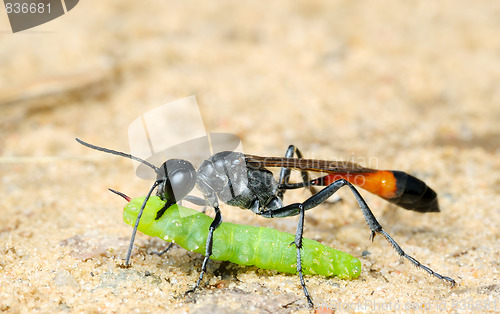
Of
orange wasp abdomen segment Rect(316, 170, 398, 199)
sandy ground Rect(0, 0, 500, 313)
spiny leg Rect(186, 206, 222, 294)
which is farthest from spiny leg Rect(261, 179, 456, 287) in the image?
spiny leg Rect(186, 206, 222, 294)

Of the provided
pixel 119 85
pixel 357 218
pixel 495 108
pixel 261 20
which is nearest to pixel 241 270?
pixel 357 218

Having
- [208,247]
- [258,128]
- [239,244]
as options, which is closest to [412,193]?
[239,244]

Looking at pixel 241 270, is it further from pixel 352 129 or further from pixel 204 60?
pixel 204 60

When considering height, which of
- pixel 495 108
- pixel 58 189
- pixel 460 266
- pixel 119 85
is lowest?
pixel 460 266

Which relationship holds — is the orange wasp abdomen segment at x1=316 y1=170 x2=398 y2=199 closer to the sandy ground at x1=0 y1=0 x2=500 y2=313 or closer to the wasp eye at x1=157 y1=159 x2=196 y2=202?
the sandy ground at x1=0 y1=0 x2=500 y2=313

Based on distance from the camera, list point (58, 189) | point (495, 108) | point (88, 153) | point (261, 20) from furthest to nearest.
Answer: point (261, 20) < point (495, 108) < point (88, 153) < point (58, 189)

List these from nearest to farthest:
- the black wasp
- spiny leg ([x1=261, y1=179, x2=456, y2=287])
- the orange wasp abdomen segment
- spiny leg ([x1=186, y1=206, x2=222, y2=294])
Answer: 1. spiny leg ([x1=186, y1=206, x2=222, y2=294])
2. the black wasp
3. spiny leg ([x1=261, y1=179, x2=456, y2=287])
4. the orange wasp abdomen segment

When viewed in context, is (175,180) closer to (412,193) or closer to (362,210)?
(362,210)
